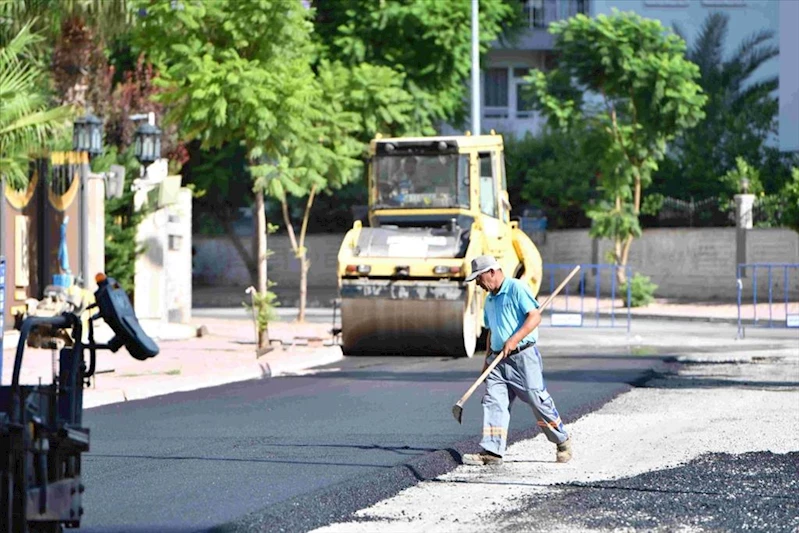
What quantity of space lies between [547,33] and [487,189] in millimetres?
31534

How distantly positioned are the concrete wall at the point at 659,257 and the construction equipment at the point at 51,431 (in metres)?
28.6

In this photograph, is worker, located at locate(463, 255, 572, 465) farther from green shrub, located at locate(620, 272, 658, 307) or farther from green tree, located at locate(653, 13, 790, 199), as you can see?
green tree, located at locate(653, 13, 790, 199)

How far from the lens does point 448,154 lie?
23.6m

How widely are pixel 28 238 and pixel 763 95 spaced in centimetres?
2836

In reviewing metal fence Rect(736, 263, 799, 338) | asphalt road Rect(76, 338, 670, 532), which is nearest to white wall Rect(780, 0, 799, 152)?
metal fence Rect(736, 263, 799, 338)

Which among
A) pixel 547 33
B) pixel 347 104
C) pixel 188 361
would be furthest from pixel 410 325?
pixel 547 33

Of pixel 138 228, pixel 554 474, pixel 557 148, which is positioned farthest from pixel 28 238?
pixel 557 148

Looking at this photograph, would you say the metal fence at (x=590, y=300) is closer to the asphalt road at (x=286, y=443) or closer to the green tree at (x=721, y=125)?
the green tree at (x=721, y=125)

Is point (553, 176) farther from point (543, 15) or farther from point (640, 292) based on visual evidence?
point (640, 292)

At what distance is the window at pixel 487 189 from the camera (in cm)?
2376

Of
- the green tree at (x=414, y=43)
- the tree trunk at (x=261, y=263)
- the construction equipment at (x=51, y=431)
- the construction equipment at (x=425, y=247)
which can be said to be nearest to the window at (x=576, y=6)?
the green tree at (x=414, y=43)

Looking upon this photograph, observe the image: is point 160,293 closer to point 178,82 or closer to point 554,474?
point 178,82

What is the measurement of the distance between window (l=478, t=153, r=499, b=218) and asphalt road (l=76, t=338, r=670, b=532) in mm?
4003

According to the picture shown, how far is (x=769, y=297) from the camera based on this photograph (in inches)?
1292
